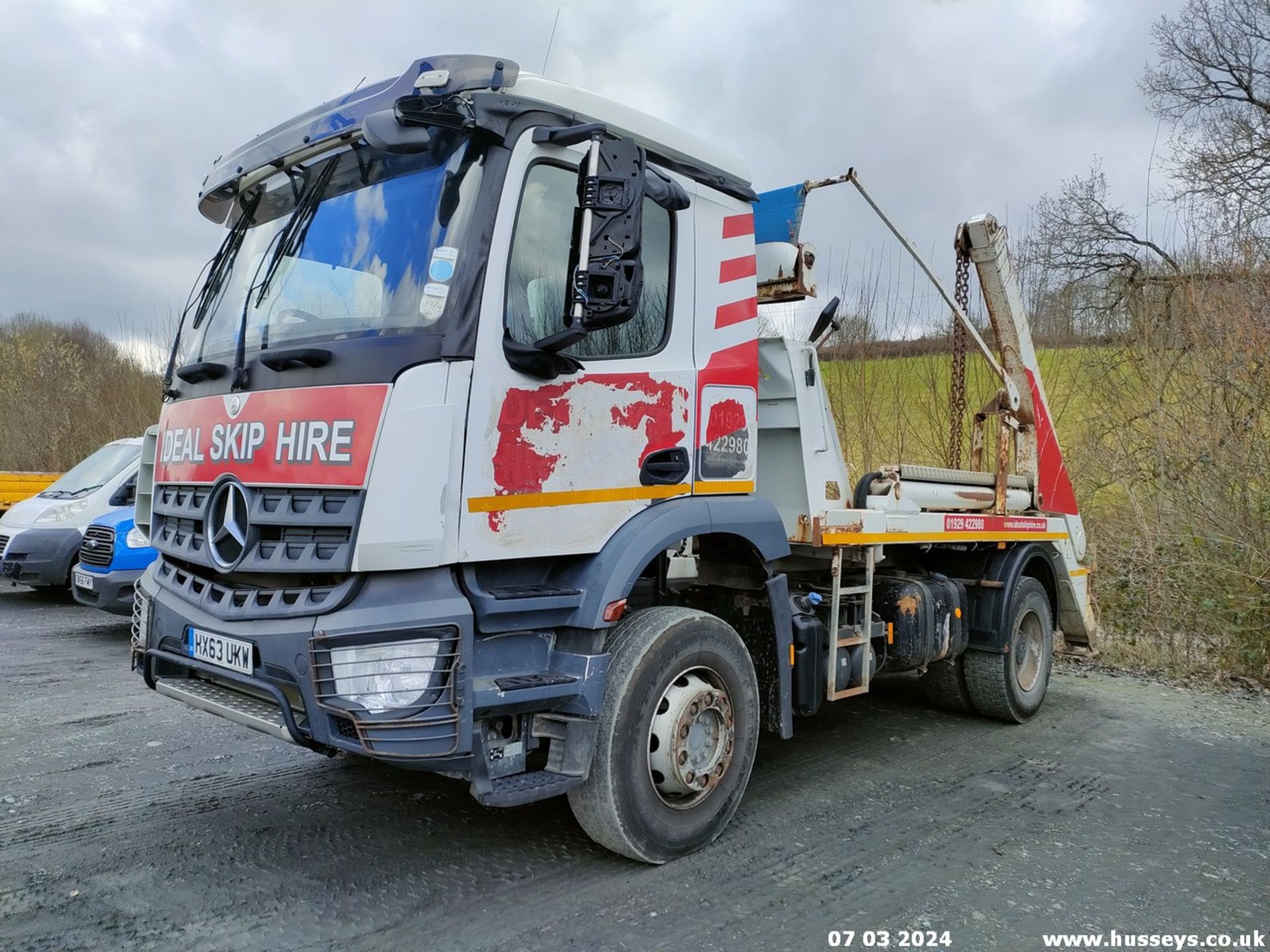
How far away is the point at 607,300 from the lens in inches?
124

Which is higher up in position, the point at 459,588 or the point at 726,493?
the point at 726,493

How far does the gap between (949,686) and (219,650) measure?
15.6ft

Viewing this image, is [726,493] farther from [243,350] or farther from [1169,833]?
[1169,833]

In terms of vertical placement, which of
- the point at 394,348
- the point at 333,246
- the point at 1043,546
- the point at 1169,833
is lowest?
the point at 1169,833

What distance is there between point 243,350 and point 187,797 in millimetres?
2115

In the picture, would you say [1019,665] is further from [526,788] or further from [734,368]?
[526,788]

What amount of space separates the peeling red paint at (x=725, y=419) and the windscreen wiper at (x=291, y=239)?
175 centimetres

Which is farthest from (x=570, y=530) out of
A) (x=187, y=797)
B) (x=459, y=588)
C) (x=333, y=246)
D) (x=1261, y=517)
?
(x=1261, y=517)

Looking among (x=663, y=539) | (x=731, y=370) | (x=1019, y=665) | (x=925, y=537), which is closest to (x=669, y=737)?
(x=663, y=539)

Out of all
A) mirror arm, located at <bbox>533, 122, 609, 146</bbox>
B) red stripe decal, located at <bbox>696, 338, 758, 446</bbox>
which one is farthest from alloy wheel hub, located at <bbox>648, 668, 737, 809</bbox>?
mirror arm, located at <bbox>533, 122, 609, 146</bbox>

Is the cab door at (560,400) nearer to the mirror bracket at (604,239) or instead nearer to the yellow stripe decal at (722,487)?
the yellow stripe decal at (722,487)

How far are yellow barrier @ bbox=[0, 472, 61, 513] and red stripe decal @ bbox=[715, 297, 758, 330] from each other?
10859 mm

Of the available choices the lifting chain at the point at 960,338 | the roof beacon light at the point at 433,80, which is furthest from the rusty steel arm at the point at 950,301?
the roof beacon light at the point at 433,80

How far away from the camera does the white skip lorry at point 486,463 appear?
3.04 meters
